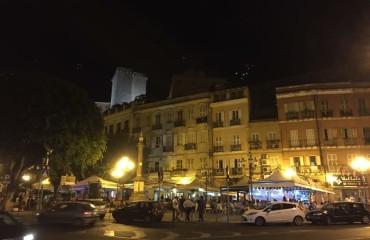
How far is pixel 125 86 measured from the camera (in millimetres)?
69062

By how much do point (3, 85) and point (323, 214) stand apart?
24.5 meters

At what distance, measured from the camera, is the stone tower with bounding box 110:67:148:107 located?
225 ft

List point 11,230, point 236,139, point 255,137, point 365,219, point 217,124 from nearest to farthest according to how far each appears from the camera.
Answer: point 11,230 → point 365,219 → point 255,137 → point 236,139 → point 217,124

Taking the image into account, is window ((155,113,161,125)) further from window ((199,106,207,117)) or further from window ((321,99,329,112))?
A: window ((321,99,329,112))

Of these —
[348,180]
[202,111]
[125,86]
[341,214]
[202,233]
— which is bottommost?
[202,233]

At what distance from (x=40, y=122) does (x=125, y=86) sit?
42.5 m

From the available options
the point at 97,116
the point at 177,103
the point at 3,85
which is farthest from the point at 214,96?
the point at 3,85

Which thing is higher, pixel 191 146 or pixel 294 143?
pixel 191 146

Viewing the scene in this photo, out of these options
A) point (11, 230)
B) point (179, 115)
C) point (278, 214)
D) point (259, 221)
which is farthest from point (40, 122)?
point (179, 115)

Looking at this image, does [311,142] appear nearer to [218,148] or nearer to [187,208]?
[218,148]

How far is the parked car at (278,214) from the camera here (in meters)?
20.8

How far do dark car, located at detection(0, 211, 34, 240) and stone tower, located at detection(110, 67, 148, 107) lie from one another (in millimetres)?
59268

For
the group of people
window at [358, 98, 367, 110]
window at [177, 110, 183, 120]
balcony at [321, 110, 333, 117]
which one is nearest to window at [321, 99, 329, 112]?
balcony at [321, 110, 333, 117]

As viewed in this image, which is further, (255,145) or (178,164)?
(178,164)
